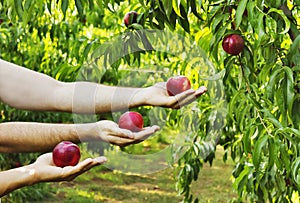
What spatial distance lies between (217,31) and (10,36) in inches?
85.0

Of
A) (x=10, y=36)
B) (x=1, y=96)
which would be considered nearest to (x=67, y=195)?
(x=10, y=36)

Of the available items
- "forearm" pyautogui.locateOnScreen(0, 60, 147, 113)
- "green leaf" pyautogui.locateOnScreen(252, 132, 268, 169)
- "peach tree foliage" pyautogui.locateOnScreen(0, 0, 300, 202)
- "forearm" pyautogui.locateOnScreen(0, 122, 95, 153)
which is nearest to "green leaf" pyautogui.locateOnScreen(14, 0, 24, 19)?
"peach tree foliage" pyautogui.locateOnScreen(0, 0, 300, 202)

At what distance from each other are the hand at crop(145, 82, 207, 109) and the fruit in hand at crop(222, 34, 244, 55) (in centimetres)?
28

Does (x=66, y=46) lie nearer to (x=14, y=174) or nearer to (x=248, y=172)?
(x=248, y=172)

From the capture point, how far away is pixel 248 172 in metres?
2.16

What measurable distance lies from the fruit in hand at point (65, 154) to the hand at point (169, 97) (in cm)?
23

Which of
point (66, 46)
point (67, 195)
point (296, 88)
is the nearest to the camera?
point (296, 88)

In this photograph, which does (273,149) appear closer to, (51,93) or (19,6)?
(51,93)

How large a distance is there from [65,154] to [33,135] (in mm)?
104

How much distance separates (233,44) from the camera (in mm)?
1643

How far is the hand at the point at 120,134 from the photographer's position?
1.32 m

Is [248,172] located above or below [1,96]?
below

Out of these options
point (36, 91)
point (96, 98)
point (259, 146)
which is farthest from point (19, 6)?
point (259, 146)

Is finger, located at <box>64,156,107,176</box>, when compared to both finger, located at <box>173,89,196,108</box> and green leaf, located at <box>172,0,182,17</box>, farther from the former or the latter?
green leaf, located at <box>172,0,182,17</box>
